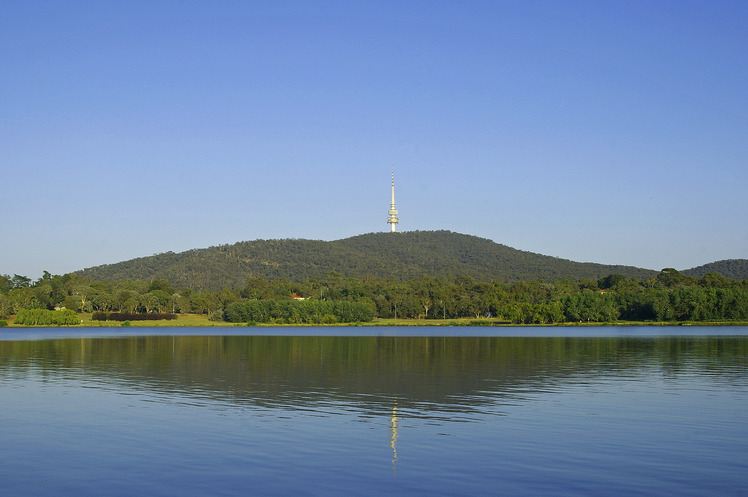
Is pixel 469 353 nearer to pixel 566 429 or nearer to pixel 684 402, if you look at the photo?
pixel 684 402

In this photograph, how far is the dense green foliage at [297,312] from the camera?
551 ft

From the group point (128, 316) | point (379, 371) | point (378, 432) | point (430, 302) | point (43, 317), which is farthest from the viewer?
point (430, 302)

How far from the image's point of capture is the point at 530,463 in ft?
59.4

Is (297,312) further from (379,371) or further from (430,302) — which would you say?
(379,371)

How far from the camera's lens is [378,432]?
22.2m

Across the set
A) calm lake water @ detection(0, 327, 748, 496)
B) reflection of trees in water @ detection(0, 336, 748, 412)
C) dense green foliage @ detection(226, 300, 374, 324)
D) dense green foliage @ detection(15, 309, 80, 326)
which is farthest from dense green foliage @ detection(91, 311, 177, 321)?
calm lake water @ detection(0, 327, 748, 496)

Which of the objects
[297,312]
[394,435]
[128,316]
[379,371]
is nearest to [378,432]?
[394,435]

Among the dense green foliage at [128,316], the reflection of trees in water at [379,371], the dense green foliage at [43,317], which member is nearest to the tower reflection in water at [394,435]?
the reflection of trees in water at [379,371]

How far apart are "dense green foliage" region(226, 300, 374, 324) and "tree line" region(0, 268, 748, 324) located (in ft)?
0.76

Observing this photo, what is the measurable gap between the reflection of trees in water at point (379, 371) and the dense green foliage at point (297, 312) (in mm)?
102872

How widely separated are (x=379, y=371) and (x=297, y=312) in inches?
4936

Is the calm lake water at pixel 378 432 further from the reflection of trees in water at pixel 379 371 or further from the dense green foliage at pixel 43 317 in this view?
the dense green foliage at pixel 43 317

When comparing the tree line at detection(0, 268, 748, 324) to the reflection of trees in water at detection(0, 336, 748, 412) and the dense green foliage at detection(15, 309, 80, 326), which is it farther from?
the reflection of trees in water at detection(0, 336, 748, 412)

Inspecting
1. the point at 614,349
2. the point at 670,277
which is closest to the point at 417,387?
the point at 614,349
